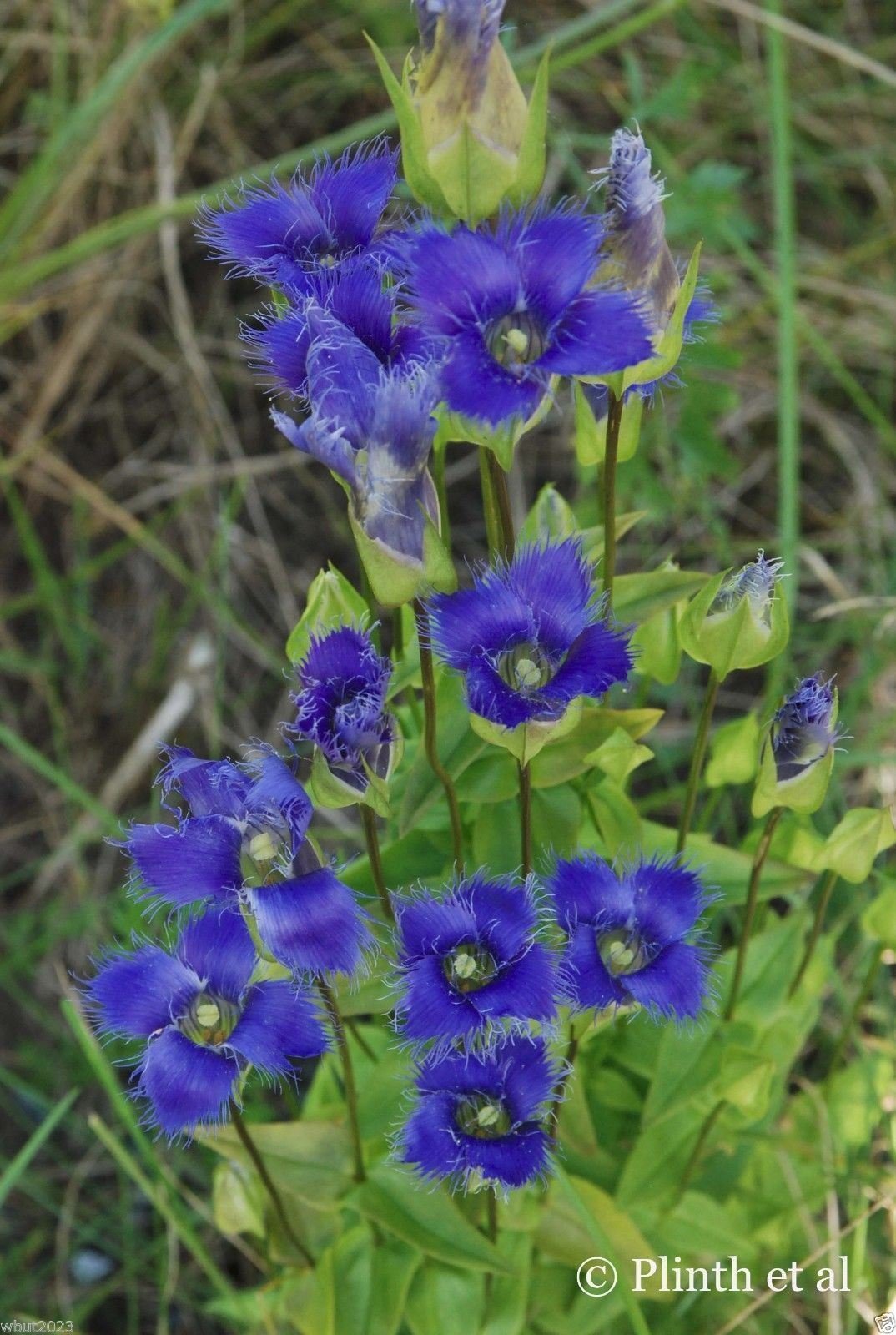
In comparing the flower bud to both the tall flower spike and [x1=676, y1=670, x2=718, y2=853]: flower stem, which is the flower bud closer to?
[x1=676, y1=670, x2=718, y2=853]: flower stem

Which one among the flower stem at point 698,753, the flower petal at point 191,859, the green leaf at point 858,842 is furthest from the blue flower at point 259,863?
the green leaf at point 858,842

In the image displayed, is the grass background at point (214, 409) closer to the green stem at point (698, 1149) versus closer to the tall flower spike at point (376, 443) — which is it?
the green stem at point (698, 1149)

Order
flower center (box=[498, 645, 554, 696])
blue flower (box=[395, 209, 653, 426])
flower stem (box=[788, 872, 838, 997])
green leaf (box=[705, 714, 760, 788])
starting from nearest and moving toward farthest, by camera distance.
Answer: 1. blue flower (box=[395, 209, 653, 426])
2. flower center (box=[498, 645, 554, 696])
3. flower stem (box=[788, 872, 838, 997])
4. green leaf (box=[705, 714, 760, 788])

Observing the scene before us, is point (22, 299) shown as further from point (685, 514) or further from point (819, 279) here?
point (819, 279)

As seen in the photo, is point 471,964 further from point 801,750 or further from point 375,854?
point 801,750

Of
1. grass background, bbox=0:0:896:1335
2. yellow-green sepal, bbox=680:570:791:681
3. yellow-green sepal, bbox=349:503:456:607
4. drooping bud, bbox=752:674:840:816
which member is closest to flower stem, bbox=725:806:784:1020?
drooping bud, bbox=752:674:840:816

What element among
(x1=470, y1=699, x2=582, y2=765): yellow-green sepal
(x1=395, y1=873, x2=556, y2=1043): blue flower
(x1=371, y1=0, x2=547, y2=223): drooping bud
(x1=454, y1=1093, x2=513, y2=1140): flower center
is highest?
(x1=371, y1=0, x2=547, y2=223): drooping bud
